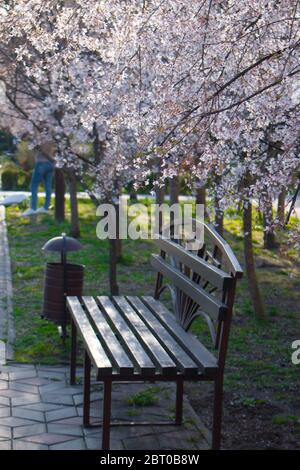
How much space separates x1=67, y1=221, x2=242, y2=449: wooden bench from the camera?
4734mm

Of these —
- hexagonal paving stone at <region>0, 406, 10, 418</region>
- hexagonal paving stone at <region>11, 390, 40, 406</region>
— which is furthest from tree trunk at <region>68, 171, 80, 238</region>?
hexagonal paving stone at <region>0, 406, 10, 418</region>

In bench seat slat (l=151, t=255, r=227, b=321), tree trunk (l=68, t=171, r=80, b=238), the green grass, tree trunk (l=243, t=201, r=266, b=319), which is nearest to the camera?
bench seat slat (l=151, t=255, r=227, b=321)

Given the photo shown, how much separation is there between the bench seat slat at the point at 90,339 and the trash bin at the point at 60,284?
3.09 ft

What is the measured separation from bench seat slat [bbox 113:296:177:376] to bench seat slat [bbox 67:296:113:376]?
0.87 ft

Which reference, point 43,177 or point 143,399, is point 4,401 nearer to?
point 143,399

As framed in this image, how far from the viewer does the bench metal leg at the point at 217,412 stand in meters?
4.83

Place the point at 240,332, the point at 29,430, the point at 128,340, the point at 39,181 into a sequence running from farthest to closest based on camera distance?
the point at 39,181 < the point at 240,332 < the point at 29,430 < the point at 128,340

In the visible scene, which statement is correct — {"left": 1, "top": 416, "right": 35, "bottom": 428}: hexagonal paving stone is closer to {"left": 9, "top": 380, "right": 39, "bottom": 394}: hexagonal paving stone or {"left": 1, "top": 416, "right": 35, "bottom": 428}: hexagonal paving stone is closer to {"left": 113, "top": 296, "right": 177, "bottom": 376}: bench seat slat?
{"left": 9, "top": 380, "right": 39, "bottom": 394}: hexagonal paving stone

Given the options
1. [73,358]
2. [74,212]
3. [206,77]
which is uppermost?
[206,77]

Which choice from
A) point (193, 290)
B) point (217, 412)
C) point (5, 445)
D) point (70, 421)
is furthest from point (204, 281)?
point (5, 445)

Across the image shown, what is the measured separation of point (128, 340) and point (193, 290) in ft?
2.00

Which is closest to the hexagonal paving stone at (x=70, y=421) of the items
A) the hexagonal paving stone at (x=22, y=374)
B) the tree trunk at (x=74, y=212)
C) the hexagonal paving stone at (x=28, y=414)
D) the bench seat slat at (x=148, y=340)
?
the hexagonal paving stone at (x=28, y=414)

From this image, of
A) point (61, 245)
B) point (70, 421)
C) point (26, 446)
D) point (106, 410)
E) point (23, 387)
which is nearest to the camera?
point (106, 410)

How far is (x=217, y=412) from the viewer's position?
4926 mm
